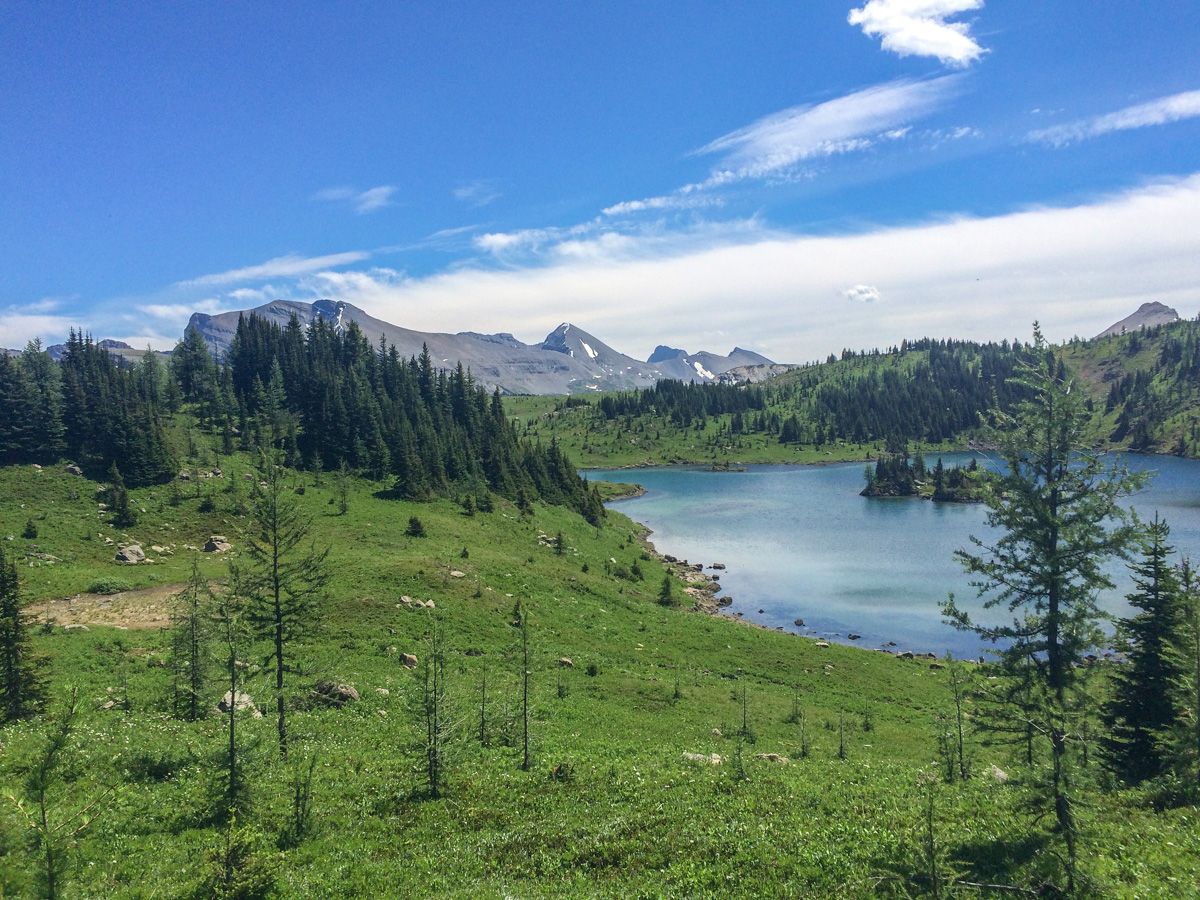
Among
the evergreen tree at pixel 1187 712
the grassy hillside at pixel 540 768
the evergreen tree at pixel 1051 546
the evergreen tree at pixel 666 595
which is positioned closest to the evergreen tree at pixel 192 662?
the grassy hillside at pixel 540 768

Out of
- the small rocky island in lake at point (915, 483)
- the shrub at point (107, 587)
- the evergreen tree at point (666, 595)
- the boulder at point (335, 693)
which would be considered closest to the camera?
the boulder at point (335, 693)

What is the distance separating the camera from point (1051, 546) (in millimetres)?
17500

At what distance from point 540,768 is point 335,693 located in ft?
42.1

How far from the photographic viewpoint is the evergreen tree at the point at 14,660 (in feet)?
81.0

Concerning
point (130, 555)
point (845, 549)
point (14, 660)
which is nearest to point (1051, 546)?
point (14, 660)

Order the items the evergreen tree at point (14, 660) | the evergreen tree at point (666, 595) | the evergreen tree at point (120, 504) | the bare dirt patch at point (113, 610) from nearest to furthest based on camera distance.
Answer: the evergreen tree at point (14, 660), the bare dirt patch at point (113, 610), the evergreen tree at point (120, 504), the evergreen tree at point (666, 595)

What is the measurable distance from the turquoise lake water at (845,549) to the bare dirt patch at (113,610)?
53.3m

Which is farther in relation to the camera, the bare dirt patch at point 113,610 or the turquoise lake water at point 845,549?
the turquoise lake water at point 845,549

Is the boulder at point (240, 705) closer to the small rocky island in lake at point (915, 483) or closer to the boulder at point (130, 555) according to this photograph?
the boulder at point (130, 555)

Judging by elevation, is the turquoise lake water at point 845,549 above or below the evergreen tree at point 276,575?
below

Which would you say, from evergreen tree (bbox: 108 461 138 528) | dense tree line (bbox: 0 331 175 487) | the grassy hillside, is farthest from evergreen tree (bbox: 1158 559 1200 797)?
dense tree line (bbox: 0 331 175 487)

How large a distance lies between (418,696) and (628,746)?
1016 cm

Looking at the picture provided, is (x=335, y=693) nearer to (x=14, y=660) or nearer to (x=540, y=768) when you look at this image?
(x=14, y=660)

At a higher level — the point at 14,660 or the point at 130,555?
the point at 14,660
